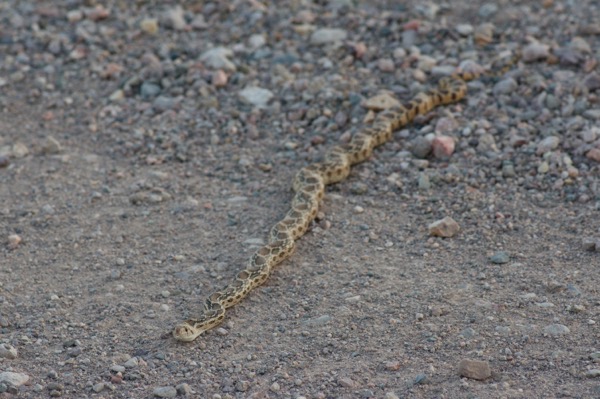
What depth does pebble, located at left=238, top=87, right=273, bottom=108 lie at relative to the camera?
506 inches

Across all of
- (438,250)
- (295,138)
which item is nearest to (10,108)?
(295,138)

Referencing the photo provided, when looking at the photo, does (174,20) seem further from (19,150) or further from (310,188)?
(310,188)

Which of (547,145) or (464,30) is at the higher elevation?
(464,30)

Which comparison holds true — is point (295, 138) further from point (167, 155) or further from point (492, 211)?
point (492, 211)

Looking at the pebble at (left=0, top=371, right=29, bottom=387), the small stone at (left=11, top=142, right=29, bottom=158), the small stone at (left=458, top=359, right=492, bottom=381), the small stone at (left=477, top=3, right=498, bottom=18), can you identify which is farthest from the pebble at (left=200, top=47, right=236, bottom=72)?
the small stone at (left=458, top=359, right=492, bottom=381)

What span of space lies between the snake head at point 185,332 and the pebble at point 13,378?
4.19ft

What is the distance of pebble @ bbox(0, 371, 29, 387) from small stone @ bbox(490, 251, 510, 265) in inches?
174

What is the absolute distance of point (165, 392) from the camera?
26.0ft

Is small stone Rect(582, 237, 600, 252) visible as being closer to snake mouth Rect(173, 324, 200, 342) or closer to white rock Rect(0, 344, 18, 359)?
snake mouth Rect(173, 324, 200, 342)

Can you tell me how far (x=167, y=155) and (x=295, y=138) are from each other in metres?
1.58

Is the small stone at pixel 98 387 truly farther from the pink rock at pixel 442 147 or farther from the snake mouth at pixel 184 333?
the pink rock at pixel 442 147

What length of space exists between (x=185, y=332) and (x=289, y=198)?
2899 millimetres

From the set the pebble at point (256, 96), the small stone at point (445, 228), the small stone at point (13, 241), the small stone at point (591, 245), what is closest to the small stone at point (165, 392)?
the small stone at point (13, 241)

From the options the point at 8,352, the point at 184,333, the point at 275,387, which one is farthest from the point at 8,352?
the point at 275,387
